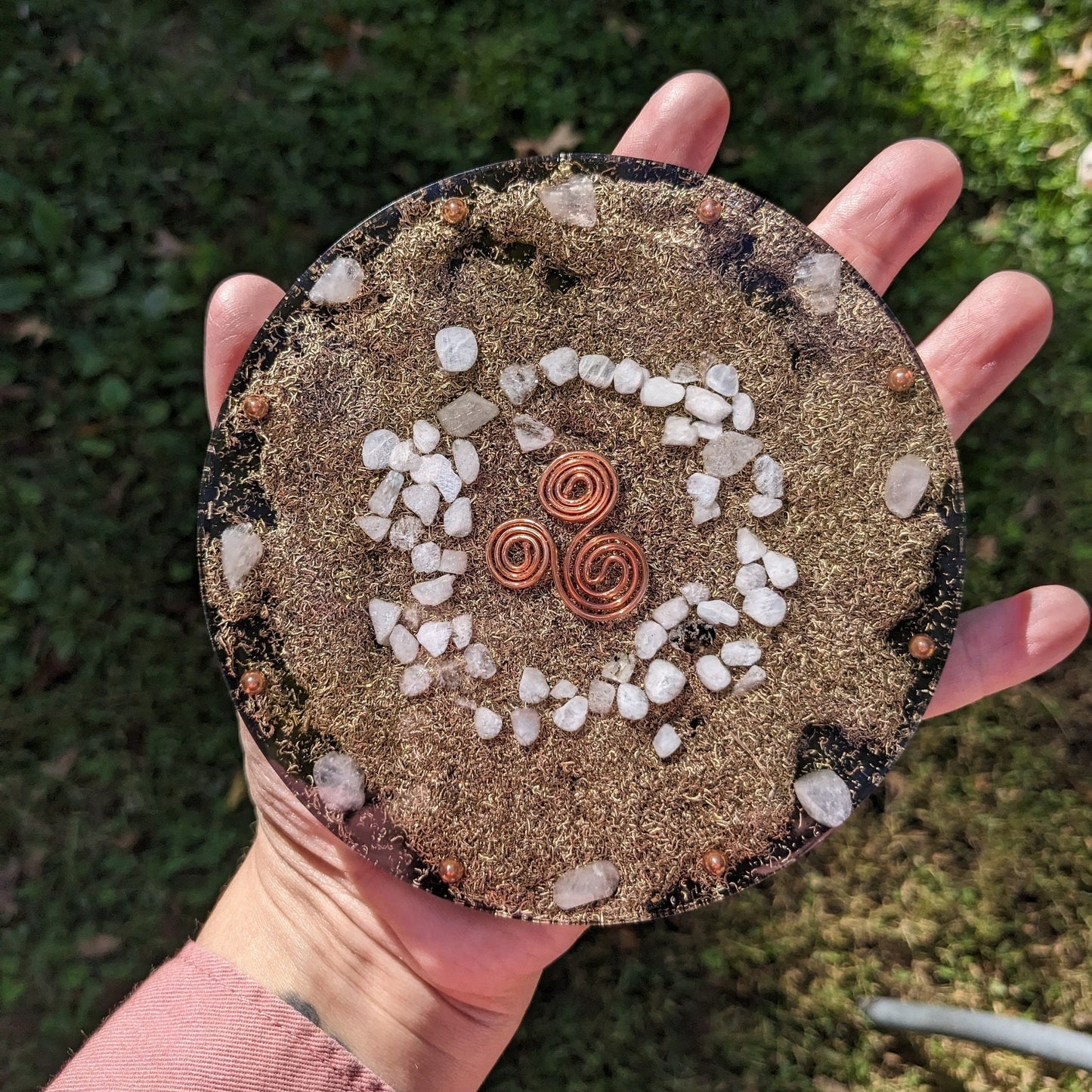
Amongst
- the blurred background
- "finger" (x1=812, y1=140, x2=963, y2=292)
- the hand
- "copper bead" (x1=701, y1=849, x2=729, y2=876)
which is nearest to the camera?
"copper bead" (x1=701, y1=849, x2=729, y2=876)

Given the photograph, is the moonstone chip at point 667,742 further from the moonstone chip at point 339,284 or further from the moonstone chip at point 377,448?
the moonstone chip at point 339,284

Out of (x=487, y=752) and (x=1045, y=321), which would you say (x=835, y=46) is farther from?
(x=487, y=752)

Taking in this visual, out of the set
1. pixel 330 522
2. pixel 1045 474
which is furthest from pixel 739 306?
pixel 1045 474

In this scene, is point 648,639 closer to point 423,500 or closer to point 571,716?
point 571,716

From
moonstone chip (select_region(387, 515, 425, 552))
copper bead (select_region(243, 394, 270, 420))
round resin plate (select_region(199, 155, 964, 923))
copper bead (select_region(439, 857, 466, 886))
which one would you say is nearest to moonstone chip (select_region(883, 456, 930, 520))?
round resin plate (select_region(199, 155, 964, 923))

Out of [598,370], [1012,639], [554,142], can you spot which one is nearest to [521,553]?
[598,370]

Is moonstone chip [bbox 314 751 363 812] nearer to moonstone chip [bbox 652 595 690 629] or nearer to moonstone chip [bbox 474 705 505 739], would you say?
moonstone chip [bbox 474 705 505 739]

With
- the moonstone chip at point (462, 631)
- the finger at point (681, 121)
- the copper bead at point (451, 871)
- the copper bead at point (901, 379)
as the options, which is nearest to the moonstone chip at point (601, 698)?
the moonstone chip at point (462, 631)
